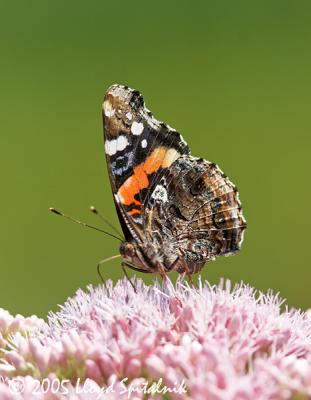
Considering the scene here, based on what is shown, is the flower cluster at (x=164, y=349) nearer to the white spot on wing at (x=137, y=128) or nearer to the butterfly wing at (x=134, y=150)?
the butterfly wing at (x=134, y=150)

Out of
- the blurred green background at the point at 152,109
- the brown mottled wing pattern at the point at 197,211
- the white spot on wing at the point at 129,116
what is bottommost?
the brown mottled wing pattern at the point at 197,211

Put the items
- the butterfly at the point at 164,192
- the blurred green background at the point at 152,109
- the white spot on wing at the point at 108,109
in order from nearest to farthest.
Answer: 1. the butterfly at the point at 164,192
2. the white spot on wing at the point at 108,109
3. the blurred green background at the point at 152,109

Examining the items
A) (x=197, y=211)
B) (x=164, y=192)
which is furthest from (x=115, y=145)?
(x=197, y=211)

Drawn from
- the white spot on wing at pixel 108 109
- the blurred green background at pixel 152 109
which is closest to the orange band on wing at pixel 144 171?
the white spot on wing at pixel 108 109

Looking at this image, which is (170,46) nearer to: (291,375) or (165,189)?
(165,189)

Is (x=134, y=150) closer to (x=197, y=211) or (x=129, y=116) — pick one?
(x=129, y=116)

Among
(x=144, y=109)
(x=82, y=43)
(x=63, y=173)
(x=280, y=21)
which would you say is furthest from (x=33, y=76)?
(x=144, y=109)

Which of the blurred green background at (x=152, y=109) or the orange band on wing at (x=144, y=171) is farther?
the blurred green background at (x=152, y=109)

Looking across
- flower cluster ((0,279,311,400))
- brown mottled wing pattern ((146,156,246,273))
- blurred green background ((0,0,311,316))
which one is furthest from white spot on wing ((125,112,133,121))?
blurred green background ((0,0,311,316))

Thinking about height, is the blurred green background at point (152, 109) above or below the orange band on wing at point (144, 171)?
above
